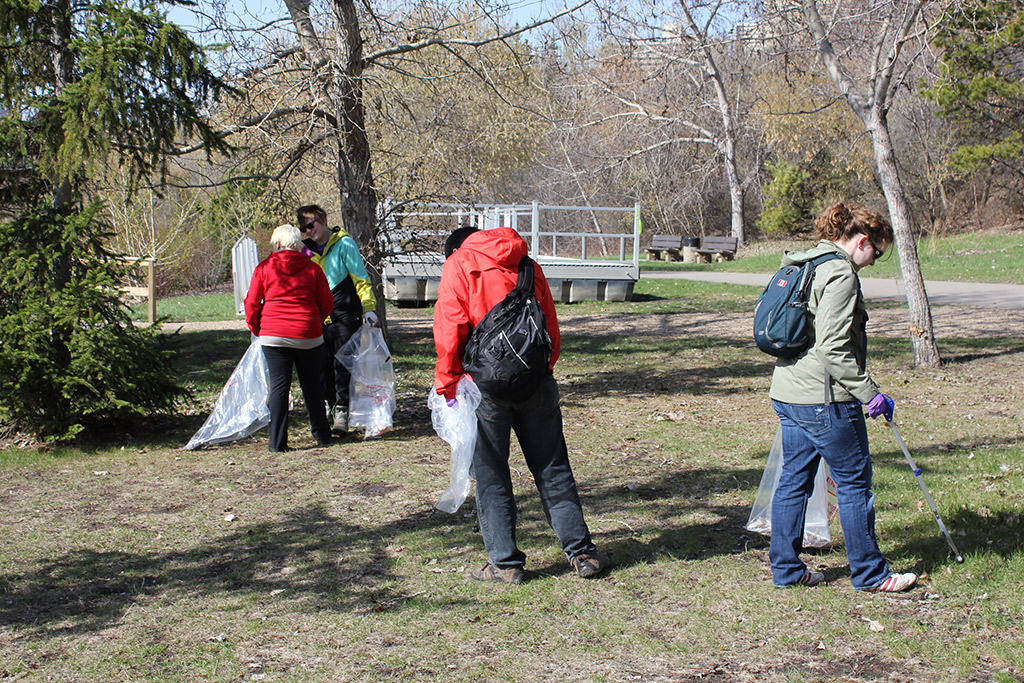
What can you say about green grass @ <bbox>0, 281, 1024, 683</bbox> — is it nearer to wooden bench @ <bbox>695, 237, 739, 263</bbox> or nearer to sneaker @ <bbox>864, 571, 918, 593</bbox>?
sneaker @ <bbox>864, 571, 918, 593</bbox>

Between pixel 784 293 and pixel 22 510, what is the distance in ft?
15.1

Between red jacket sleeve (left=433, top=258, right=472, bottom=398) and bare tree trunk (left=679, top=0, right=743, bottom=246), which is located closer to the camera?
red jacket sleeve (left=433, top=258, right=472, bottom=398)

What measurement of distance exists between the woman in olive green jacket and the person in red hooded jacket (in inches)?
38.3

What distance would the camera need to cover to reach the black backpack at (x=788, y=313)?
3846 millimetres

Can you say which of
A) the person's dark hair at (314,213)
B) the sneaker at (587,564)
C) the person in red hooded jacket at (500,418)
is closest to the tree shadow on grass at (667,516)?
the sneaker at (587,564)

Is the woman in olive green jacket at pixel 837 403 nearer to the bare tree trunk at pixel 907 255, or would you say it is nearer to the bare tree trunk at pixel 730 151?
the bare tree trunk at pixel 907 255

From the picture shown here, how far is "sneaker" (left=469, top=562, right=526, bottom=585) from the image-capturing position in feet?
14.3

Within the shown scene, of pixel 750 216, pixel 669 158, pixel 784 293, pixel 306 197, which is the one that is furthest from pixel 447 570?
pixel 750 216

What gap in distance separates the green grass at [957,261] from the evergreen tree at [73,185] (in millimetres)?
13733

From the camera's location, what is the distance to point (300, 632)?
3.90m

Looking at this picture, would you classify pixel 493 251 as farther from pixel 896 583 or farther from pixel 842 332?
pixel 896 583

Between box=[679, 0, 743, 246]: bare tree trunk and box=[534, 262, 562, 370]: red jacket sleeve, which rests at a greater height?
box=[679, 0, 743, 246]: bare tree trunk

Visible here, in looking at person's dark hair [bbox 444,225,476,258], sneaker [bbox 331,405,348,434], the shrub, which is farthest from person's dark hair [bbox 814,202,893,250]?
the shrub

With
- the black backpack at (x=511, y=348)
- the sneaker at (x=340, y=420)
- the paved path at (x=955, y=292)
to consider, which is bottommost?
the sneaker at (x=340, y=420)
